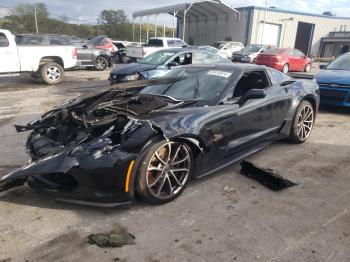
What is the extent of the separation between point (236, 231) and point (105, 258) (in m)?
1.19

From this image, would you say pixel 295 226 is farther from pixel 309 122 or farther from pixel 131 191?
pixel 309 122

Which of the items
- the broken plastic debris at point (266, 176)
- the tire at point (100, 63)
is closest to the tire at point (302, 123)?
the broken plastic debris at point (266, 176)

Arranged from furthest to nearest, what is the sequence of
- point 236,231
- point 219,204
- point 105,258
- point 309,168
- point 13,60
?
point 13,60 → point 309,168 → point 219,204 → point 236,231 → point 105,258

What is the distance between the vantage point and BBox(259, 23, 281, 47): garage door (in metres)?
37.4

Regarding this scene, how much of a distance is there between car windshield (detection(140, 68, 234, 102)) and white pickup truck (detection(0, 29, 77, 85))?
28.3 ft

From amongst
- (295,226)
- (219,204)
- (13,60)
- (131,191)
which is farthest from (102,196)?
(13,60)

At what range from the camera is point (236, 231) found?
3.09m

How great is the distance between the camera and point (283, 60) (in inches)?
722

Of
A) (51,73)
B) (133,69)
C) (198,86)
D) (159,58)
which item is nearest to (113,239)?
(198,86)

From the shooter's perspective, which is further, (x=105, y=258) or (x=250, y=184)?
(x=250, y=184)

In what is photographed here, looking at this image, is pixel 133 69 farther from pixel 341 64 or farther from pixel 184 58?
pixel 341 64

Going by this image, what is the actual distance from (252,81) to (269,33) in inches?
1411

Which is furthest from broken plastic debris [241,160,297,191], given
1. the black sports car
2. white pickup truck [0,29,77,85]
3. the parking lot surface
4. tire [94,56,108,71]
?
tire [94,56,108,71]

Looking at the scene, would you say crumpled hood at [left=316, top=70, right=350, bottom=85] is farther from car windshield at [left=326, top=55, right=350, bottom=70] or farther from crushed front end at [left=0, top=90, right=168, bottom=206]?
crushed front end at [left=0, top=90, right=168, bottom=206]
